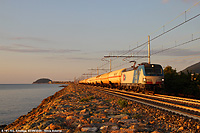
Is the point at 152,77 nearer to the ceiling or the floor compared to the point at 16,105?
nearer to the ceiling

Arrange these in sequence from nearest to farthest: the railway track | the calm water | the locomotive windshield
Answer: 1. the railway track
2. the locomotive windshield
3. the calm water

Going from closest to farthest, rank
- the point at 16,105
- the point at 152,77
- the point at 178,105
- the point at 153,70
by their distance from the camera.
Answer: the point at 178,105, the point at 152,77, the point at 153,70, the point at 16,105

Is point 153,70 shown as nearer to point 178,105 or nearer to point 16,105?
point 178,105

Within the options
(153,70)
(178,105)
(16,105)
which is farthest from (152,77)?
(16,105)

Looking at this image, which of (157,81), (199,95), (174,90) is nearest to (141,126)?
(157,81)

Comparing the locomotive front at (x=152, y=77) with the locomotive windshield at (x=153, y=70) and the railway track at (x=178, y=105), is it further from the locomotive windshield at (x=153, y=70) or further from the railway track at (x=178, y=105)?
the railway track at (x=178, y=105)

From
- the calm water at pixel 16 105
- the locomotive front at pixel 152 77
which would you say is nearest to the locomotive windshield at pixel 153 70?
the locomotive front at pixel 152 77

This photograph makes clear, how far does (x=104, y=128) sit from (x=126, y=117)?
1844 millimetres

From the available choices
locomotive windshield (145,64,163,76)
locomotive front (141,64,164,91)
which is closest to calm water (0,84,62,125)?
locomotive front (141,64,164,91)

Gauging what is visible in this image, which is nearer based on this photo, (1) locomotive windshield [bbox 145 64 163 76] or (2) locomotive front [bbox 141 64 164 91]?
(2) locomotive front [bbox 141 64 164 91]

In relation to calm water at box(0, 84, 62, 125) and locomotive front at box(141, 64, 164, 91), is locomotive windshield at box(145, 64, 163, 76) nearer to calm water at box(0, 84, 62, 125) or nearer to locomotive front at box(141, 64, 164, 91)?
locomotive front at box(141, 64, 164, 91)

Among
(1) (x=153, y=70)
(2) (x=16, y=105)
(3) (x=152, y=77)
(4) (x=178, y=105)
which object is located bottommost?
(2) (x=16, y=105)

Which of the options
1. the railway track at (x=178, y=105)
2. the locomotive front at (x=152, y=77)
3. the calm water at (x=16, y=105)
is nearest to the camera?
the railway track at (x=178, y=105)

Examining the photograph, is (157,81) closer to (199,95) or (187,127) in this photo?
(199,95)
